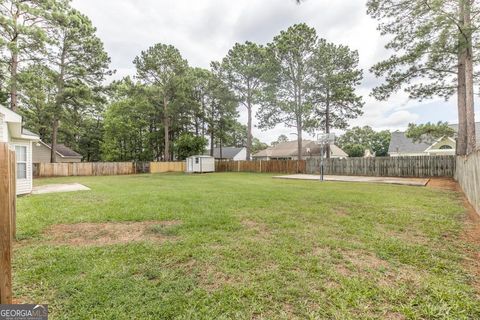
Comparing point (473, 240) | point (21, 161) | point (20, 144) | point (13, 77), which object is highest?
point (13, 77)

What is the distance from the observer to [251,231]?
4094 millimetres

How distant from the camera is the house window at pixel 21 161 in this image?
27.3 ft

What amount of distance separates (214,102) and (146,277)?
27.7 metres

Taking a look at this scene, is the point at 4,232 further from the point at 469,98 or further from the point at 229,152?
the point at 229,152

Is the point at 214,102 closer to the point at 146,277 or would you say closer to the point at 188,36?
the point at 188,36

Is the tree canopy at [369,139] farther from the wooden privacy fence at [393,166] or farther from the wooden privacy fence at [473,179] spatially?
the wooden privacy fence at [473,179]

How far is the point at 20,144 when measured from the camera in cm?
862

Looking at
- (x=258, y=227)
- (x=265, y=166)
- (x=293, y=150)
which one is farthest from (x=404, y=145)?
(x=258, y=227)

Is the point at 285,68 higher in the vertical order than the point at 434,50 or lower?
higher

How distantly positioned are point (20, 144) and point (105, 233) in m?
7.56

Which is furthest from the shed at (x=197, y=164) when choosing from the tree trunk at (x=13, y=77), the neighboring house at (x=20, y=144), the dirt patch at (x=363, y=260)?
the dirt patch at (x=363, y=260)

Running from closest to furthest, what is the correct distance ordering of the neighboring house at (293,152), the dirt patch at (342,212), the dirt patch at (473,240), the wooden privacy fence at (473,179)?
the dirt patch at (473,240) → the wooden privacy fence at (473,179) → the dirt patch at (342,212) → the neighboring house at (293,152)

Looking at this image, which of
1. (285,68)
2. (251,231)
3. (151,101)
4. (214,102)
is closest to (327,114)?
(285,68)

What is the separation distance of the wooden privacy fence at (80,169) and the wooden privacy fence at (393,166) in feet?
59.3
